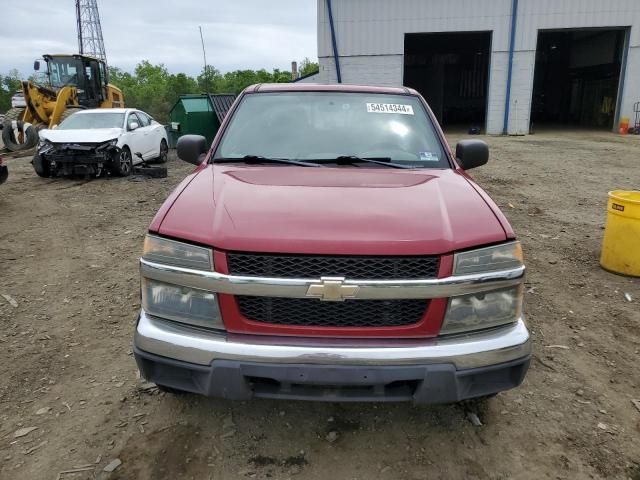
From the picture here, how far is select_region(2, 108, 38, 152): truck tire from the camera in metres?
16.1

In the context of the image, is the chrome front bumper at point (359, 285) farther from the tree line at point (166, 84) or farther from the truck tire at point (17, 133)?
the tree line at point (166, 84)

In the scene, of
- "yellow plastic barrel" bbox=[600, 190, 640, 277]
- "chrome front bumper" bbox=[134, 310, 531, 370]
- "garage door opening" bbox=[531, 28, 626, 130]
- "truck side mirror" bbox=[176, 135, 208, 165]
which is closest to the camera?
"chrome front bumper" bbox=[134, 310, 531, 370]

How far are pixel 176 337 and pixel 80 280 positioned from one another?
332cm

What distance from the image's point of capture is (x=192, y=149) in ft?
12.4

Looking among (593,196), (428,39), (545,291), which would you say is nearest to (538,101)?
(428,39)

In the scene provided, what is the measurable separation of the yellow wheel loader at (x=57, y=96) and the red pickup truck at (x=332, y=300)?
14.4m

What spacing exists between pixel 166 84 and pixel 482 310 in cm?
5293

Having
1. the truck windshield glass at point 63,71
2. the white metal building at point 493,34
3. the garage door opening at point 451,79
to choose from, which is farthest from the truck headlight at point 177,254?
the garage door opening at point 451,79

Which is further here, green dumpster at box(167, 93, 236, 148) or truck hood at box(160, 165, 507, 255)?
green dumpster at box(167, 93, 236, 148)

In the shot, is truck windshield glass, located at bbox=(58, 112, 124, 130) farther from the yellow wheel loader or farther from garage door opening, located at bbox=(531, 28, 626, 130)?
garage door opening, located at bbox=(531, 28, 626, 130)

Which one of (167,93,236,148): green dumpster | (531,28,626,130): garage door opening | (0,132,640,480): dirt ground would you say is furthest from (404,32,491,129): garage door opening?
(0,132,640,480): dirt ground

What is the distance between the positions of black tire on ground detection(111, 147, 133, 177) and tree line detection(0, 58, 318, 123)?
1901cm

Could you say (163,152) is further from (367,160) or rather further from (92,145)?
(367,160)

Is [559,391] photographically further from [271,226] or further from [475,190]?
[271,226]
